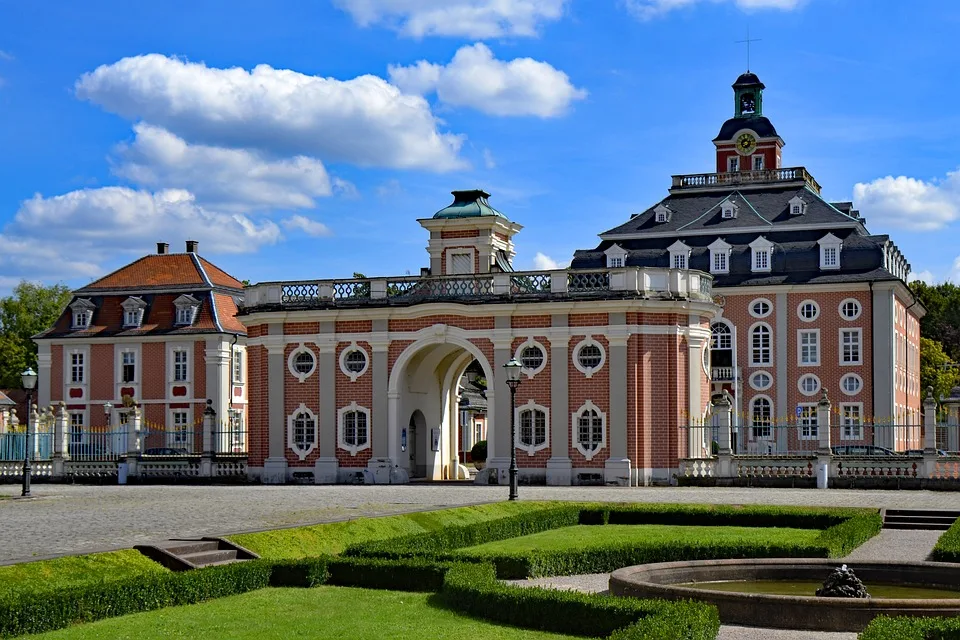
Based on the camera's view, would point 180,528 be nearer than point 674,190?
Yes

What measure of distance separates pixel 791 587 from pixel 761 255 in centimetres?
4456

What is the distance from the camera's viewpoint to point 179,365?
6319 centimetres

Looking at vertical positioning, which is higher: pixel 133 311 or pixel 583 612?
pixel 133 311

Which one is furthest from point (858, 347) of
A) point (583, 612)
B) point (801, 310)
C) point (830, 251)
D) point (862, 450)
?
point (583, 612)

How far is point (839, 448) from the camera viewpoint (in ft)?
139

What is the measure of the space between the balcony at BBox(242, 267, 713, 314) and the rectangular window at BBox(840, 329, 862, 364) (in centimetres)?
1771

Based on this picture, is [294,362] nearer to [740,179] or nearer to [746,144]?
[740,179]

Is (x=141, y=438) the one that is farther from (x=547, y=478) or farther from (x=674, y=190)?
(x=674, y=190)

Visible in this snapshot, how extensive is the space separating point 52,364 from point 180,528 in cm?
4660

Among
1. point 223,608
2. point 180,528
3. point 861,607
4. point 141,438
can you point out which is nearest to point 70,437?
point 141,438

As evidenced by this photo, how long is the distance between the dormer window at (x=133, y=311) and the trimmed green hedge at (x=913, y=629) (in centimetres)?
5644

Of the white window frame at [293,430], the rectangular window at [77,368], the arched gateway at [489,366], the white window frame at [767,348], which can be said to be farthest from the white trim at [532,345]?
the rectangular window at [77,368]

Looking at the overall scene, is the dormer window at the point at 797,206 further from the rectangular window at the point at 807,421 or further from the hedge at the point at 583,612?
the hedge at the point at 583,612

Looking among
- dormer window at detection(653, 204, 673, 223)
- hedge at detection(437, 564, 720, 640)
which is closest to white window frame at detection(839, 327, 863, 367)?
dormer window at detection(653, 204, 673, 223)
